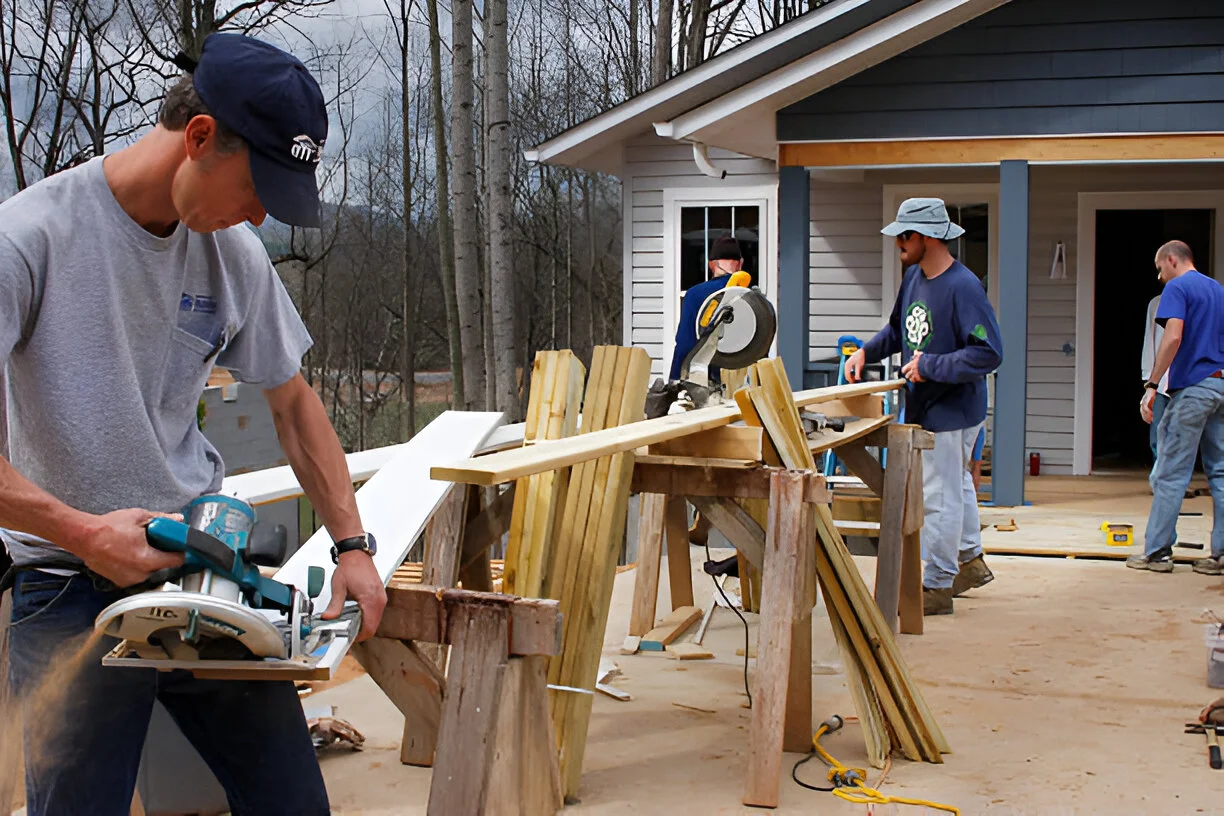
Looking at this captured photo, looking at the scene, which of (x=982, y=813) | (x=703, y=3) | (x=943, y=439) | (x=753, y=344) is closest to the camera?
(x=982, y=813)

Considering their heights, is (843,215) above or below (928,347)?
above

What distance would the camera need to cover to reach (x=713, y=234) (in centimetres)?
1164

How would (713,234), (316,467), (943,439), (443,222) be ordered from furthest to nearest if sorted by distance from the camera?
(443,222)
(713,234)
(943,439)
(316,467)

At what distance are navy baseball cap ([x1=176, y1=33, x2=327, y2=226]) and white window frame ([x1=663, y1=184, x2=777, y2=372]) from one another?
9543 mm

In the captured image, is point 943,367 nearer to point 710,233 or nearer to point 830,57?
point 830,57

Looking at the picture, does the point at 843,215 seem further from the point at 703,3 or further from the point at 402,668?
the point at 703,3

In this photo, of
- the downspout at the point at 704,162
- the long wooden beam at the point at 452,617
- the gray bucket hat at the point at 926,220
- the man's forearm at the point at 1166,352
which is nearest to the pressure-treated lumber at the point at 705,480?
the long wooden beam at the point at 452,617

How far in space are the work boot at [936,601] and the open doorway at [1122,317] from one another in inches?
303

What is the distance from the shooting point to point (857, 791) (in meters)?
4.20

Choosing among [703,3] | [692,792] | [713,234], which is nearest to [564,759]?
[692,792]

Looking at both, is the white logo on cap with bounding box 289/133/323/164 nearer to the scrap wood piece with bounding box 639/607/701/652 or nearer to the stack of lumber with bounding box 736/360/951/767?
the stack of lumber with bounding box 736/360/951/767

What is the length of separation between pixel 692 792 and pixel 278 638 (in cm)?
253

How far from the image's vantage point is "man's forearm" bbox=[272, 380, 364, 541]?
2.46 m

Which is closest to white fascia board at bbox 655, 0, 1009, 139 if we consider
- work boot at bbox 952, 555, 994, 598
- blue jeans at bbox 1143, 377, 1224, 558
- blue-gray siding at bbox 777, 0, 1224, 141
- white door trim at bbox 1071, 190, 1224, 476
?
blue-gray siding at bbox 777, 0, 1224, 141
